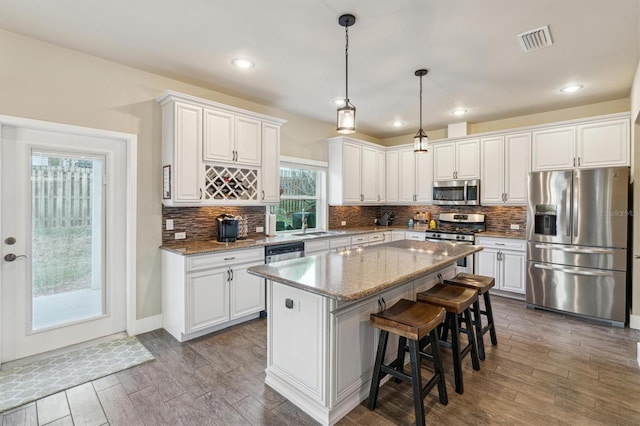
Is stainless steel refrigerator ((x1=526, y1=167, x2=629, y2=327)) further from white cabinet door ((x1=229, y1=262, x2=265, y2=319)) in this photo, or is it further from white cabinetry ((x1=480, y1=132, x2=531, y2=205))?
white cabinet door ((x1=229, y1=262, x2=265, y2=319))

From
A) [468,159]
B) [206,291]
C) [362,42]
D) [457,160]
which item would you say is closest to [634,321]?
[468,159]

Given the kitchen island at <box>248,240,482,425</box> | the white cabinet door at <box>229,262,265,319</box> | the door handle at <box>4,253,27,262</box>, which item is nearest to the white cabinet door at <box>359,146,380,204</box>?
the white cabinet door at <box>229,262,265,319</box>

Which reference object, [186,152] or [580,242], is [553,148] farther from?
[186,152]

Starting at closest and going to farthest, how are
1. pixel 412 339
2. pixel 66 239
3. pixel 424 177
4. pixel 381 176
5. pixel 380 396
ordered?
pixel 412 339 → pixel 380 396 → pixel 66 239 → pixel 424 177 → pixel 381 176

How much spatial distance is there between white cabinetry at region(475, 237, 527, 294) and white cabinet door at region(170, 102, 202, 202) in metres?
4.14

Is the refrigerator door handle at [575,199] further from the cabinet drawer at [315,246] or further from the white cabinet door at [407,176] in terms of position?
the cabinet drawer at [315,246]

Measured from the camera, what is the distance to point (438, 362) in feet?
7.08

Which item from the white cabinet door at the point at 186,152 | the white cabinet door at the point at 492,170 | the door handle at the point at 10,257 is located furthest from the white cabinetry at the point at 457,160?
the door handle at the point at 10,257

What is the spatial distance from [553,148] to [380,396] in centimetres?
420

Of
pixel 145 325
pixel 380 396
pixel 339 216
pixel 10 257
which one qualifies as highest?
pixel 339 216

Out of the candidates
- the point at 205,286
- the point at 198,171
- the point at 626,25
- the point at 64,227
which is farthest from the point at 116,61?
the point at 626,25

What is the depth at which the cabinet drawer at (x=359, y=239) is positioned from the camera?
197 inches

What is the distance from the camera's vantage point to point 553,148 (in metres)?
4.40

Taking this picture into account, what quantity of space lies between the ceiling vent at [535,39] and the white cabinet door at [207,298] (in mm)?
3540
